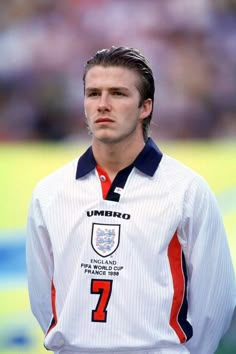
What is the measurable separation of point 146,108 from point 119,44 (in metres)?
3.42

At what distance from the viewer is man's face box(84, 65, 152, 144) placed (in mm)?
2613

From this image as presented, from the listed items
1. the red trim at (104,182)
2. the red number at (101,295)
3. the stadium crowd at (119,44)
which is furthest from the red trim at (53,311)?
the stadium crowd at (119,44)

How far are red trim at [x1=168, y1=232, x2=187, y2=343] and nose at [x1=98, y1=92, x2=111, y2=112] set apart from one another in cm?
38

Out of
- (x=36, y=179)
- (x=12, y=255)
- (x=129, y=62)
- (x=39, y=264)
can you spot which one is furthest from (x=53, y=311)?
(x=36, y=179)

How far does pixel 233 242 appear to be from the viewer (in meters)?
4.45

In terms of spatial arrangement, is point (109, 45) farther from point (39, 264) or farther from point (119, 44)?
point (39, 264)

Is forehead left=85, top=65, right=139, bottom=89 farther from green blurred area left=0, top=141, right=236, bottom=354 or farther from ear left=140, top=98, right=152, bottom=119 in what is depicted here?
green blurred area left=0, top=141, right=236, bottom=354

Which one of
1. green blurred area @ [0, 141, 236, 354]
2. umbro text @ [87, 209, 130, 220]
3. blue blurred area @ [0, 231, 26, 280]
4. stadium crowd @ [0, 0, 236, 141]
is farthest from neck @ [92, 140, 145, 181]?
stadium crowd @ [0, 0, 236, 141]

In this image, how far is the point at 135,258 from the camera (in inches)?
103

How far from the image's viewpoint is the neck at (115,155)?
107 inches

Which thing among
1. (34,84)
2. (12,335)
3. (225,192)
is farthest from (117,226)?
(34,84)

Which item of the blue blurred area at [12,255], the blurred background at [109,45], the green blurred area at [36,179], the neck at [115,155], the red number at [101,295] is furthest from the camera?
the blurred background at [109,45]

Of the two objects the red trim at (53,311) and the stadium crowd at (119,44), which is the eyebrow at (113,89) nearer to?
the red trim at (53,311)

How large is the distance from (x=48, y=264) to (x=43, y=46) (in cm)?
352
